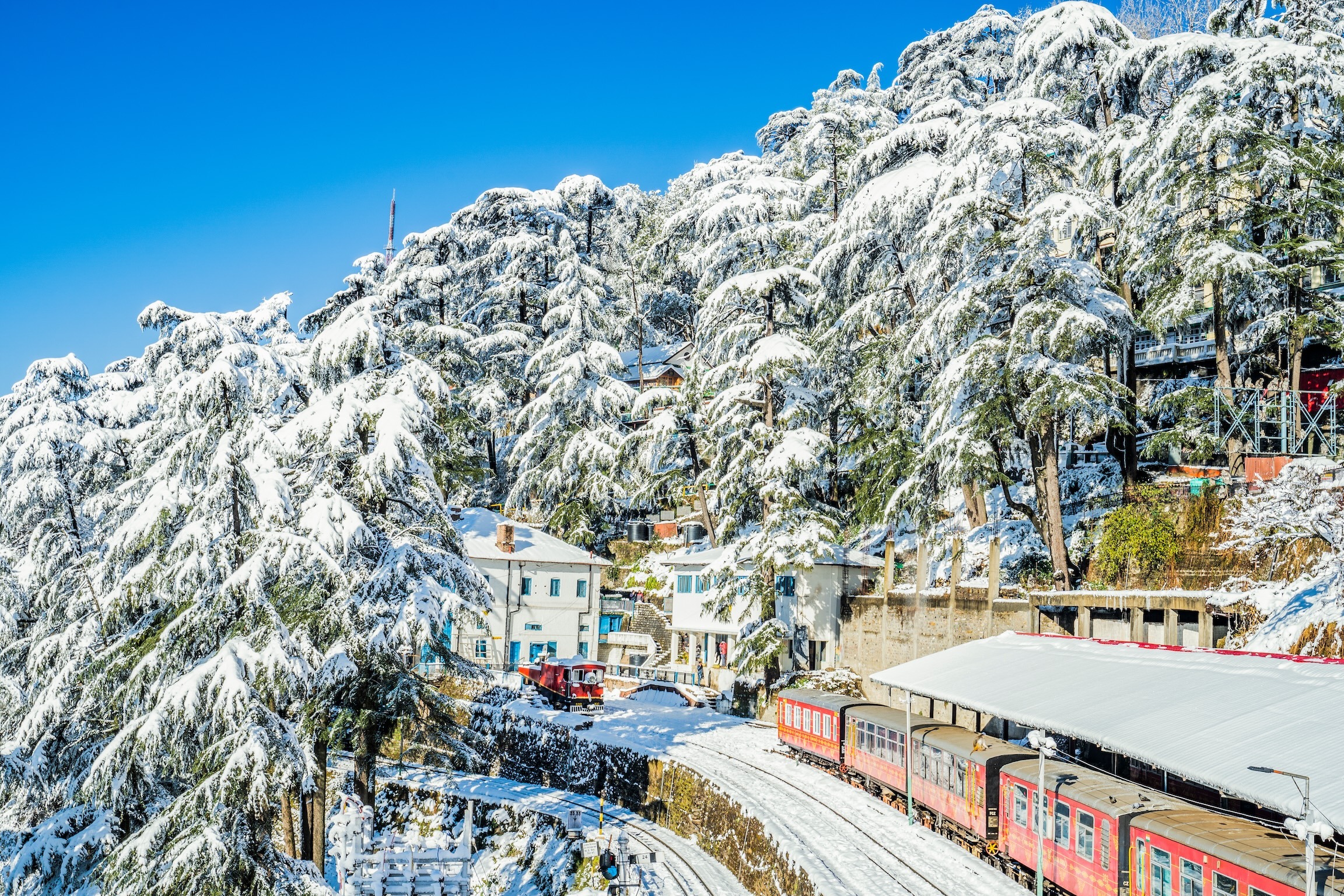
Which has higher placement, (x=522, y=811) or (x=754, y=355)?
(x=754, y=355)

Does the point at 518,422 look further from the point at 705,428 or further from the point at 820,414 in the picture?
the point at 820,414

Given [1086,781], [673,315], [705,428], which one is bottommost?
[1086,781]

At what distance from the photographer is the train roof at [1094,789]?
18.1 metres

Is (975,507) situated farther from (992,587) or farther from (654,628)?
(654,628)

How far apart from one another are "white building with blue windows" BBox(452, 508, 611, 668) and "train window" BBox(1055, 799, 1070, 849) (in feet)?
110

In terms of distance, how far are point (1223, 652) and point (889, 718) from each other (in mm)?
9447

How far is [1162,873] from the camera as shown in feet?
54.2

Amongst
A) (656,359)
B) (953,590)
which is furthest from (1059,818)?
(656,359)

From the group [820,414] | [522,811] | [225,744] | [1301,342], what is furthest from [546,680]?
[1301,342]

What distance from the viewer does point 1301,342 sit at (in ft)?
104

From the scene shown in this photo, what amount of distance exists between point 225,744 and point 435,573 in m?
7.23

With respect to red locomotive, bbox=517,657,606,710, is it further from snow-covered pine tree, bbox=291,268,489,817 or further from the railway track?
snow-covered pine tree, bbox=291,268,489,817

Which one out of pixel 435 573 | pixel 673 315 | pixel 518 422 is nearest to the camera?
pixel 435 573

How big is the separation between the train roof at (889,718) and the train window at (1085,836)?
7766 millimetres
